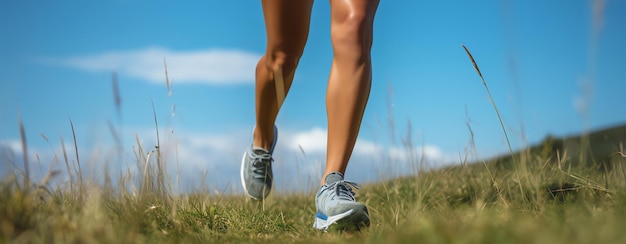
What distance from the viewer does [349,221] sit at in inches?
87.8

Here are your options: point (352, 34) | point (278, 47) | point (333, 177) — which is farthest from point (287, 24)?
point (333, 177)

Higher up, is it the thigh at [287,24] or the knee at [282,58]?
the thigh at [287,24]

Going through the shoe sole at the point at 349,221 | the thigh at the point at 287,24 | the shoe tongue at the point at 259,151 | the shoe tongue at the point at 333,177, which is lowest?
the shoe sole at the point at 349,221

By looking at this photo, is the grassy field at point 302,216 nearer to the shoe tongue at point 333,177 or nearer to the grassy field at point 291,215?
the grassy field at point 291,215

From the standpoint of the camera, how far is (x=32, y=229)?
4.98 ft

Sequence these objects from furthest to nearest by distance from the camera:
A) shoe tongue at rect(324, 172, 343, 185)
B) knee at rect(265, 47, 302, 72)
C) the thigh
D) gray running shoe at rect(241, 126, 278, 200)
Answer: gray running shoe at rect(241, 126, 278, 200) → knee at rect(265, 47, 302, 72) → the thigh → shoe tongue at rect(324, 172, 343, 185)

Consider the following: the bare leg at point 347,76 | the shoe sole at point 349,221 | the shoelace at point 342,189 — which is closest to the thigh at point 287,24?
the bare leg at point 347,76

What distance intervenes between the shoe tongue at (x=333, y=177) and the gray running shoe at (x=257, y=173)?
95cm

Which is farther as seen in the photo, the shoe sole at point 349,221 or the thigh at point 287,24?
the thigh at point 287,24

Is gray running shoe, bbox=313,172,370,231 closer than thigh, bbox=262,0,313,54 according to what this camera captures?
Yes

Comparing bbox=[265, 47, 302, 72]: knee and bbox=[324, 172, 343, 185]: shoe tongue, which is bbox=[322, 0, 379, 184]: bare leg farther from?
bbox=[265, 47, 302, 72]: knee

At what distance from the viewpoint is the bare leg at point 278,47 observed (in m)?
2.71

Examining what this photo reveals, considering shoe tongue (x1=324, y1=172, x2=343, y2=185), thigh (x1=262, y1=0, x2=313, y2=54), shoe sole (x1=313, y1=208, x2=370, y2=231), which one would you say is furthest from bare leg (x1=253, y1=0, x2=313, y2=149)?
shoe sole (x1=313, y1=208, x2=370, y2=231)

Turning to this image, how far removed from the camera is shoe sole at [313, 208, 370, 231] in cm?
221
